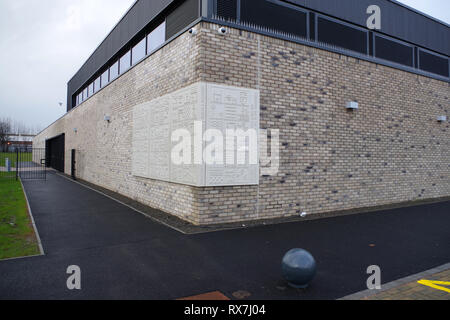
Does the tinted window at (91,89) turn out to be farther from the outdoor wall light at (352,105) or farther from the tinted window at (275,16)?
the outdoor wall light at (352,105)

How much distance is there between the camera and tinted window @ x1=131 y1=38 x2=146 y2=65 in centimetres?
1185

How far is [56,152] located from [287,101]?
1112 inches

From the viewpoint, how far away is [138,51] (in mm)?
12344

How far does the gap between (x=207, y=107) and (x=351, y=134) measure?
5135 millimetres

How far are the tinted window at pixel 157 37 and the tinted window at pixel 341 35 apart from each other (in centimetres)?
507

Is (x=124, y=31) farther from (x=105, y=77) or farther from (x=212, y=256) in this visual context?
(x=212, y=256)

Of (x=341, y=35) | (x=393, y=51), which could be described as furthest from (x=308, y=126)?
(x=393, y=51)

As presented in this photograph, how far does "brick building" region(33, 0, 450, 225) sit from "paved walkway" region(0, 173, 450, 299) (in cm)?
115

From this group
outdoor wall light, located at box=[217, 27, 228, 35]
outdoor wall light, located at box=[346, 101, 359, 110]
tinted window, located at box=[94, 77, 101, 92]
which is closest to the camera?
outdoor wall light, located at box=[217, 27, 228, 35]

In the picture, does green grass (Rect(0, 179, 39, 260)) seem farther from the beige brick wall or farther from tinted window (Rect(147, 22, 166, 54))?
tinted window (Rect(147, 22, 166, 54))

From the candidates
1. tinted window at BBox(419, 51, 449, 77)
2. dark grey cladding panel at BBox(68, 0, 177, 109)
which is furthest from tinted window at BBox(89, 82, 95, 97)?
tinted window at BBox(419, 51, 449, 77)

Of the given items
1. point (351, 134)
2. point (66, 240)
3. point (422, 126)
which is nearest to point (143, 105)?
point (66, 240)

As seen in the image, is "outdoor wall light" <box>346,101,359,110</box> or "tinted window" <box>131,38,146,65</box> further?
"tinted window" <box>131,38,146,65</box>

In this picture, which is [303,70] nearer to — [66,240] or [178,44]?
[178,44]
